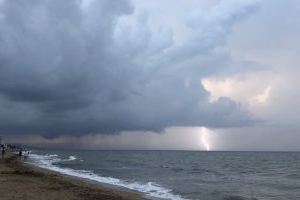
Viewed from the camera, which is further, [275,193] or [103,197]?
[275,193]

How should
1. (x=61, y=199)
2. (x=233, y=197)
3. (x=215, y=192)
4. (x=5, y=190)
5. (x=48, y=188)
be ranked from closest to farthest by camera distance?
1. (x=61, y=199)
2. (x=5, y=190)
3. (x=48, y=188)
4. (x=233, y=197)
5. (x=215, y=192)

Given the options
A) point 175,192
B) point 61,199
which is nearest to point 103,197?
point 61,199

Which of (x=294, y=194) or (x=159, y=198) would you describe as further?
(x=294, y=194)

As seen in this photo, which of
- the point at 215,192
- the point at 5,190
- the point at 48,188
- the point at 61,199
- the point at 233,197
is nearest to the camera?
the point at 61,199

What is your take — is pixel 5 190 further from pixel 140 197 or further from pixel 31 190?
pixel 140 197

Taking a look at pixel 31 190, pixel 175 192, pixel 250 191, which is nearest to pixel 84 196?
pixel 31 190

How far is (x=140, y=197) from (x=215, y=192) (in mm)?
8725

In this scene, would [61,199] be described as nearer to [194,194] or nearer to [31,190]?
[31,190]

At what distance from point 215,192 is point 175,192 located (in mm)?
3576

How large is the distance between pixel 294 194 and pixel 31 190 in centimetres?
2052

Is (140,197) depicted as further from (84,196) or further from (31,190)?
(31,190)

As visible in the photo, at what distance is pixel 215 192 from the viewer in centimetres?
3475

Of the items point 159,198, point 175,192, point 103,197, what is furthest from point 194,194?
point 103,197

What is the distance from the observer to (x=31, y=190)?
25516 mm
